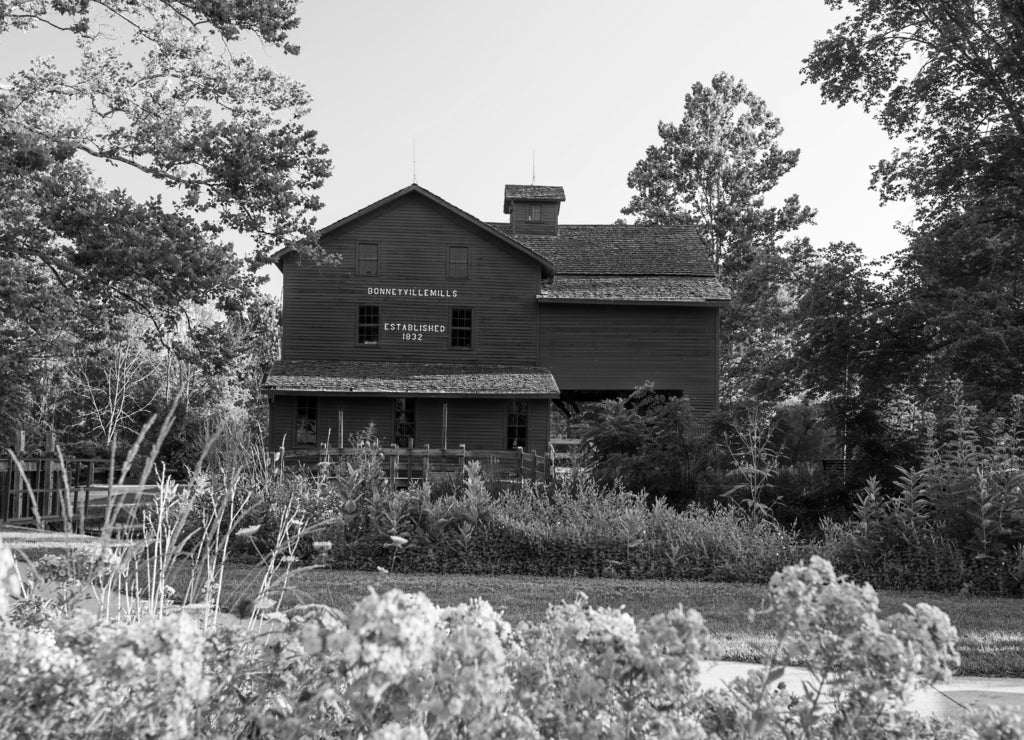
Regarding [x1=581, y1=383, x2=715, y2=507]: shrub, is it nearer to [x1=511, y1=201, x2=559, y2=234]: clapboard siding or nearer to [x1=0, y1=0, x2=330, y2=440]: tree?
[x1=0, y1=0, x2=330, y2=440]: tree

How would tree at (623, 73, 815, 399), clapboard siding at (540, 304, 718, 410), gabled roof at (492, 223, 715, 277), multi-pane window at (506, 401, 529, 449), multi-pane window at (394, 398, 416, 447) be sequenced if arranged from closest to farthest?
1. multi-pane window at (394, 398, 416, 447)
2. multi-pane window at (506, 401, 529, 449)
3. clapboard siding at (540, 304, 718, 410)
4. gabled roof at (492, 223, 715, 277)
5. tree at (623, 73, 815, 399)

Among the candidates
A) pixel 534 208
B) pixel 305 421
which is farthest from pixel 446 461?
pixel 534 208

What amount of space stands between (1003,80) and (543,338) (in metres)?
14.2

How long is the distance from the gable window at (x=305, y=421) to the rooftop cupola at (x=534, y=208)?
10095 mm

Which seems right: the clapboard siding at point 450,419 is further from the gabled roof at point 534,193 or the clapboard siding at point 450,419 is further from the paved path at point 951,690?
the paved path at point 951,690

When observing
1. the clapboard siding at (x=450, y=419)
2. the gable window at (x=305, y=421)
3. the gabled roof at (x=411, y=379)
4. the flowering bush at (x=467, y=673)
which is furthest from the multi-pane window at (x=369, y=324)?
the flowering bush at (x=467, y=673)

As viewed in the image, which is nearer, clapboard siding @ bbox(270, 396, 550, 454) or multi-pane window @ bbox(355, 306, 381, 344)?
clapboard siding @ bbox(270, 396, 550, 454)

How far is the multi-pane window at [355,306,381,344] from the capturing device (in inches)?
1153

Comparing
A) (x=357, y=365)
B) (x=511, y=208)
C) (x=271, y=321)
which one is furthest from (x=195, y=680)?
(x=271, y=321)

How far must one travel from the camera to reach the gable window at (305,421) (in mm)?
27719

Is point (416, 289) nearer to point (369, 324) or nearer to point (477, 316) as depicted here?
point (369, 324)

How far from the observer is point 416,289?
29.5 meters

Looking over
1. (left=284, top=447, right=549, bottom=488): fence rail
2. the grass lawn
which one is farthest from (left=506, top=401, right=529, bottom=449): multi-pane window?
the grass lawn

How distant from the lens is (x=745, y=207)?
4412cm
